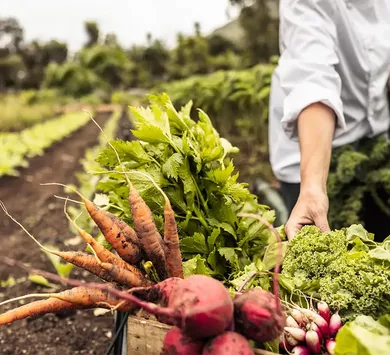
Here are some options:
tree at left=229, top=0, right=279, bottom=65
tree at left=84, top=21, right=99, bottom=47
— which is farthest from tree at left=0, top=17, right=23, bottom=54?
tree at left=229, top=0, right=279, bottom=65

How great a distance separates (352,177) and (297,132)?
3.95ft

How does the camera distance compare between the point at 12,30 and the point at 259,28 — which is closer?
the point at 259,28

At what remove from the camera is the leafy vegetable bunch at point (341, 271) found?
5.43ft

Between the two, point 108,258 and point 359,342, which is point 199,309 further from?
point 108,258

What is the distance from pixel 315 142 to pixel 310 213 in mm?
425

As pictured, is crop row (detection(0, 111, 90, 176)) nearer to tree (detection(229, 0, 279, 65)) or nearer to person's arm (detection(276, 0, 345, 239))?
person's arm (detection(276, 0, 345, 239))

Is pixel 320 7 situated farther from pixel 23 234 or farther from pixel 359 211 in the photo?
pixel 23 234

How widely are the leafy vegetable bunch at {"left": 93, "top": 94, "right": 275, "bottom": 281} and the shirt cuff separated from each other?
1.70 ft

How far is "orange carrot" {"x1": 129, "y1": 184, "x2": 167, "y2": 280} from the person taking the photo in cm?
182

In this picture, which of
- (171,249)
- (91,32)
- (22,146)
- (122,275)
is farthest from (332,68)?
(91,32)

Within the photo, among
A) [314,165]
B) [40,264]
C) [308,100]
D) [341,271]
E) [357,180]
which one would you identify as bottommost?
[40,264]

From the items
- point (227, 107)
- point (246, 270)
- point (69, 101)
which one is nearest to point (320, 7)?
point (246, 270)

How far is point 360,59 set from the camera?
9.93ft

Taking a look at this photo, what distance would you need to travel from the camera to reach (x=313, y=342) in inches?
61.9
